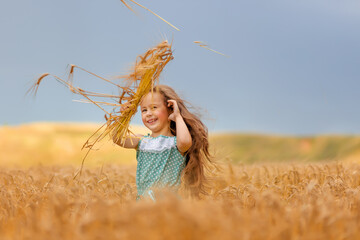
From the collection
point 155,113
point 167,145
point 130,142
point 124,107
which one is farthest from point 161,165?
point 124,107

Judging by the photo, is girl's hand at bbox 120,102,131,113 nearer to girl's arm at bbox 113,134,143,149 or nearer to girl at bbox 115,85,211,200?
girl at bbox 115,85,211,200

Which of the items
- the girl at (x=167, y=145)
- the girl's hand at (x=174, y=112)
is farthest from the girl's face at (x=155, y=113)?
the girl's hand at (x=174, y=112)

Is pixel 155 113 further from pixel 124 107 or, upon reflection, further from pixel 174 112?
pixel 124 107

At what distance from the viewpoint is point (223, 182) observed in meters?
5.13

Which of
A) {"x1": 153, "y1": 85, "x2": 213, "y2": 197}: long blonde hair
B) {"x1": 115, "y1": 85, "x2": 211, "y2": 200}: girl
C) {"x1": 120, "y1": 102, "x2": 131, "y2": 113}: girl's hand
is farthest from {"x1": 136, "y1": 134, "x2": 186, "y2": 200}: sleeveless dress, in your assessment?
{"x1": 120, "y1": 102, "x2": 131, "y2": 113}: girl's hand

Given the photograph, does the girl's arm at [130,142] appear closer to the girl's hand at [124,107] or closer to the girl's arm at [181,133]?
the girl's hand at [124,107]

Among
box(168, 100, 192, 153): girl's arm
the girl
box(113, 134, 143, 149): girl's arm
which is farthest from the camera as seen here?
box(113, 134, 143, 149): girl's arm

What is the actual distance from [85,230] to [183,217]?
46cm

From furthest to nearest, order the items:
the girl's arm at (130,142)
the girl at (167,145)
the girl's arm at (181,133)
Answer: the girl's arm at (130,142), the girl at (167,145), the girl's arm at (181,133)

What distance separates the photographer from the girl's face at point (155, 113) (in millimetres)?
3676

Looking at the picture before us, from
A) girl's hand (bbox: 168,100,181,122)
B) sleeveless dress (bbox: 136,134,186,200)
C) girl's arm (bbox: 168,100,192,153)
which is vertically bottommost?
sleeveless dress (bbox: 136,134,186,200)

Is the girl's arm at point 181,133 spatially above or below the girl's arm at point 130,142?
above

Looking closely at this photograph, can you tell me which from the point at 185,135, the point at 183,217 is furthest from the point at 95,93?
the point at 183,217

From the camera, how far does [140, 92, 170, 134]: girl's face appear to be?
368 cm
